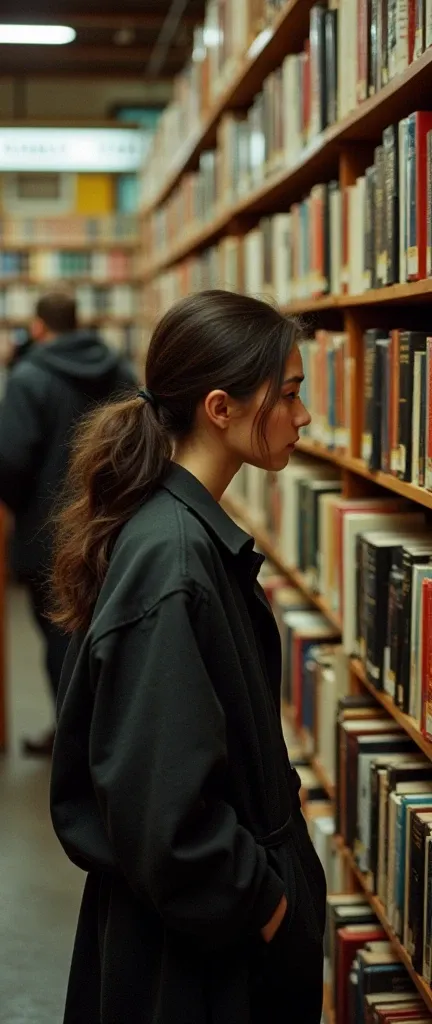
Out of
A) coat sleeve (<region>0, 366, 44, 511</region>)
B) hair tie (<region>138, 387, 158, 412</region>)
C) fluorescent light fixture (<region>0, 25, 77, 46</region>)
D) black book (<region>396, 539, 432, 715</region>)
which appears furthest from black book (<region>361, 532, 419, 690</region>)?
fluorescent light fixture (<region>0, 25, 77, 46</region>)

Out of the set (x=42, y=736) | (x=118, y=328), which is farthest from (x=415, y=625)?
(x=118, y=328)

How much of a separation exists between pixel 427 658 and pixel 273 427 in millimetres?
531

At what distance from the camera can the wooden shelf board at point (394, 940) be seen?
6.26ft

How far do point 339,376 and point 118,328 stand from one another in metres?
6.96

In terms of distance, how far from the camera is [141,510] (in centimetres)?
150

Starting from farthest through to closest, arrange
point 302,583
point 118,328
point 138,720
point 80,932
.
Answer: point 118,328
point 302,583
point 80,932
point 138,720

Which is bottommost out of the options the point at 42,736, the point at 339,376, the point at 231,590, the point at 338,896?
the point at 42,736

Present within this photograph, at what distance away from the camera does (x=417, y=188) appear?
1926 millimetres

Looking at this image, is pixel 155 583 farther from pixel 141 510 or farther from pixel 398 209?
pixel 398 209

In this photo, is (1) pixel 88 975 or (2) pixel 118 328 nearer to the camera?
(1) pixel 88 975

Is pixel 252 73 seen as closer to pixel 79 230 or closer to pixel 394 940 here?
pixel 394 940

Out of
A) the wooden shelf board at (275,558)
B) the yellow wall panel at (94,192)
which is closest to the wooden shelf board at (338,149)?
the wooden shelf board at (275,558)

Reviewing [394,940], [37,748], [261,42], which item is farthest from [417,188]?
[37,748]

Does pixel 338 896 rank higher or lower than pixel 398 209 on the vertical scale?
lower
